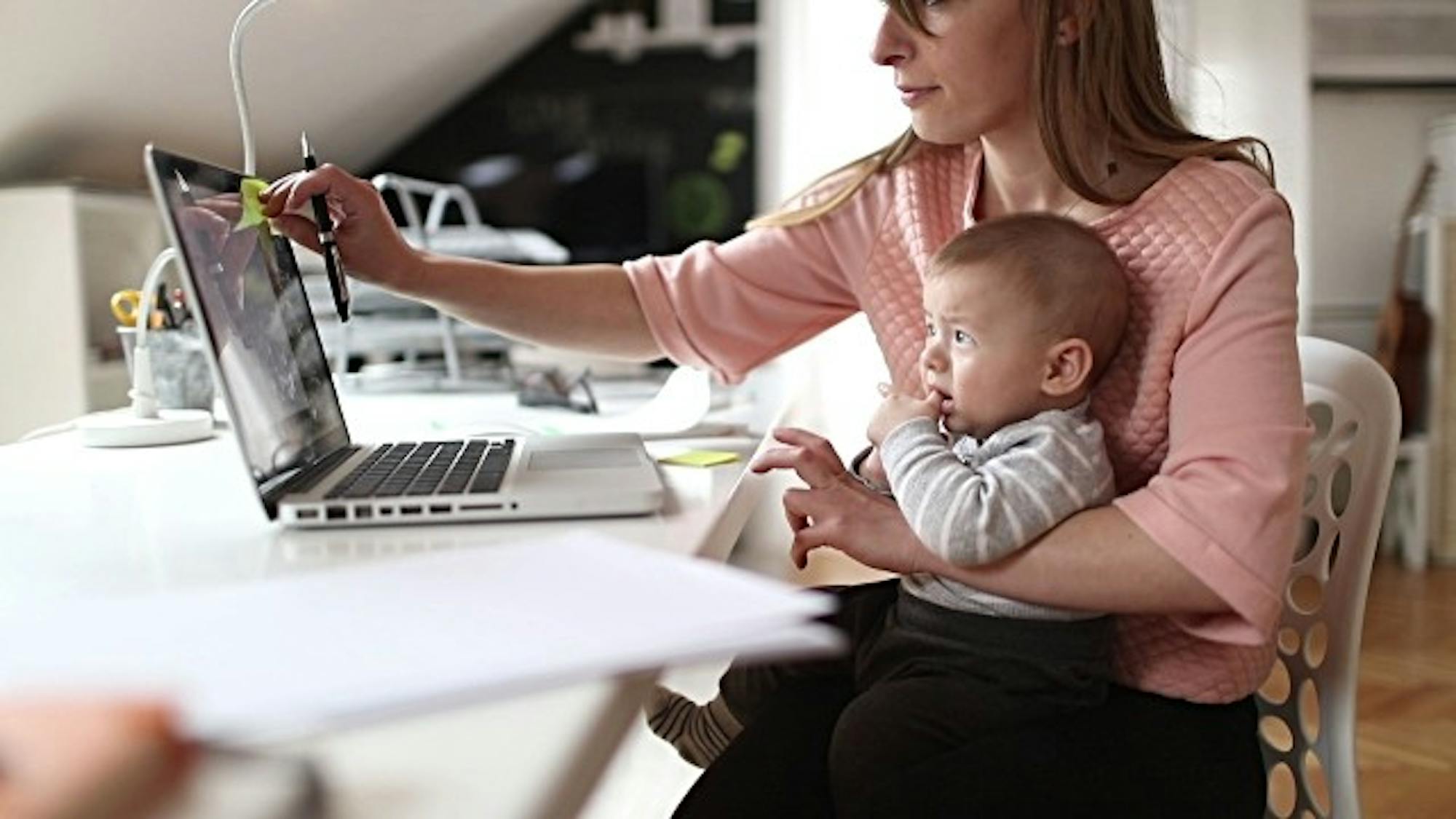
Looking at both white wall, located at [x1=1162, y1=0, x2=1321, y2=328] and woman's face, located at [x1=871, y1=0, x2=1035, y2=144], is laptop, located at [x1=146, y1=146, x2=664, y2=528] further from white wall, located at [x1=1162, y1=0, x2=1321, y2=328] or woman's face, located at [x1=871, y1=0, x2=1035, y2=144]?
white wall, located at [x1=1162, y1=0, x2=1321, y2=328]

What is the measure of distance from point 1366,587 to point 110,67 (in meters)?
2.60

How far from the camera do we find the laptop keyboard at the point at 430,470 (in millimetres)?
866

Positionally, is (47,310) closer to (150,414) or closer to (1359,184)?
(150,414)

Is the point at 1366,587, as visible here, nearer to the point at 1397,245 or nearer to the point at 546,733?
the point at 546,733

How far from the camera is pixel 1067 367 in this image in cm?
94

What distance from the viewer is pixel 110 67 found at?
279cm

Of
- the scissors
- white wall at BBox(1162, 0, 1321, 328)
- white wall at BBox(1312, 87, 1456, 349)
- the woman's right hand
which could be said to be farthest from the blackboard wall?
the woman's right hand

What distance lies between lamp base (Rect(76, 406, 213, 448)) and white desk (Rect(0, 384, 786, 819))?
0.02 metres

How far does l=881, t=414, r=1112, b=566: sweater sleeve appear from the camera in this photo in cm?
85

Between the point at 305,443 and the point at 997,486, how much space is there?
499 mm

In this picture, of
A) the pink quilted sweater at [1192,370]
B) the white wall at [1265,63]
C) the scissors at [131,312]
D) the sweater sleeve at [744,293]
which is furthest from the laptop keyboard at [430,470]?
the white wall at [1265,63]

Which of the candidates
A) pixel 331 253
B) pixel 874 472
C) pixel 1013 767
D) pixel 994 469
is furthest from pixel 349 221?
pixel 1013 767

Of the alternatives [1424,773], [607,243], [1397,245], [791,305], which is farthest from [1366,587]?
[607,243]

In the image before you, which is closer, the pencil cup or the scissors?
the pencil cup
